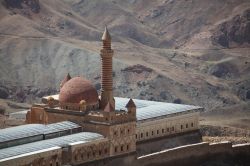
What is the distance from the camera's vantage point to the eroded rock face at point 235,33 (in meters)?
165

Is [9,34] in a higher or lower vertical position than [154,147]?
higher

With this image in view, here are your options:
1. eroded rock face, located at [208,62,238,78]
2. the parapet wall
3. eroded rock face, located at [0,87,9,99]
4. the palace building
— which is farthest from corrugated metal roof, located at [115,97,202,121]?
eroded rock face, located at [208,62,238,78]

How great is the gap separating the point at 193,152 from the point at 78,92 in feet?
40.3

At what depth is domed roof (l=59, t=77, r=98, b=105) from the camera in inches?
2734

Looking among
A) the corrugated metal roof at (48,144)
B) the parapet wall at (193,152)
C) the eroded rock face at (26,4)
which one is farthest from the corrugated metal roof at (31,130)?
the eroded rock face at (26,4)

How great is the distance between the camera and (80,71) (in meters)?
130

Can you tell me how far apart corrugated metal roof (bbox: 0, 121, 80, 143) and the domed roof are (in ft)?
6.59

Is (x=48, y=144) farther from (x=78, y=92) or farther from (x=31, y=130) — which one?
(x=78, y=92)

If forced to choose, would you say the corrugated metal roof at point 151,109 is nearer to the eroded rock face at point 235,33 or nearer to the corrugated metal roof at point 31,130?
the corrugated metal roof at point 31,130

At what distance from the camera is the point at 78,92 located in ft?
228

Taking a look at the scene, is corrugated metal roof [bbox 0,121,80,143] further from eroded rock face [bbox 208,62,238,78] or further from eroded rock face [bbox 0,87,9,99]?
eroded rock face [bbox 208,62,238,78]

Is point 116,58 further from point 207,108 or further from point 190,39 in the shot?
point 190,39

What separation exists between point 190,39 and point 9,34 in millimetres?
43125

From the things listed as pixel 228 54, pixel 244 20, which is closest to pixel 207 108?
pixel 228 54
